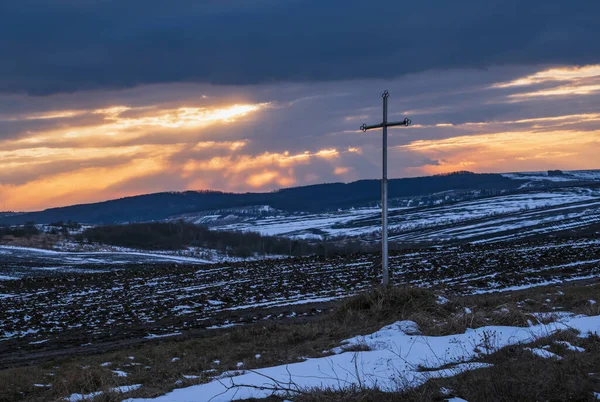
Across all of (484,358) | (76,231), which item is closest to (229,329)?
(484,358)

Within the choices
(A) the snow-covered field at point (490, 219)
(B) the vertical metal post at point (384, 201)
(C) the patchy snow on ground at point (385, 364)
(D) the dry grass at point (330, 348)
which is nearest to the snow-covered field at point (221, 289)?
(D) the dry grass at point (330, 348)

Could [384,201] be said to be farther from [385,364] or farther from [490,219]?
[490,219]

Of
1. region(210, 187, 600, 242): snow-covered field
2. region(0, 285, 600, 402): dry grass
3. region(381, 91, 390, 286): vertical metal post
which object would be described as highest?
region(381, 91, 390, 286): vertical metal post

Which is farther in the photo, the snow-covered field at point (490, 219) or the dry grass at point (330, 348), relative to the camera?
the snow-covered field at point (490, 219)

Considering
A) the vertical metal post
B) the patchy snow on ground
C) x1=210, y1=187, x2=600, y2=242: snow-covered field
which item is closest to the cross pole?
the vertical metal post

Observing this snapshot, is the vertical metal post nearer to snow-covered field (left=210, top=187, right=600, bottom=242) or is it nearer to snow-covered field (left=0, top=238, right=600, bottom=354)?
snow-covered field (left=0, top=238, right=600, bottom=354)

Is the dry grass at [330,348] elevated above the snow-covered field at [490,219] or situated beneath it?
elevated above

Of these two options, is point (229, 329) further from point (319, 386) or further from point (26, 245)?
point (26, 245)

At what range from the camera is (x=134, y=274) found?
44281 millimetres

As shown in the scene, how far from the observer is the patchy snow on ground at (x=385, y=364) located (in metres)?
7.49

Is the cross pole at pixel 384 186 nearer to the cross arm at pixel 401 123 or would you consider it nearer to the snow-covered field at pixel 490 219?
the cross arm at pixel 401 123

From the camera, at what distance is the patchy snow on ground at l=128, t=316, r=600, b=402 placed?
7492 mm

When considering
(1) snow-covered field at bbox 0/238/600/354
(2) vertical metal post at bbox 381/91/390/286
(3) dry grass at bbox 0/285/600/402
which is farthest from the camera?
(1) snow-covered field at bbox 0/238/600/354

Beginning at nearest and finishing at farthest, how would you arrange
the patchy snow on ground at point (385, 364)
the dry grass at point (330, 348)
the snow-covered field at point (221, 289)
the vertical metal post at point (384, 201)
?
the dry grass at point (330, 348)
the patchy snow on ground at point (385, 364)
the vertical metal post at point (384, 201)
the snow-covered field at point (221, 289)
